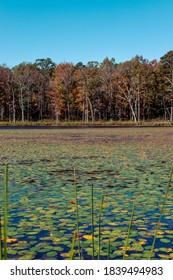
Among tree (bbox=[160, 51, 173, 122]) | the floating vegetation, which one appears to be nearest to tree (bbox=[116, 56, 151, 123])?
tree (bbox=[160, 51, 173, 122])

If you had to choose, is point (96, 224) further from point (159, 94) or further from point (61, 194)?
point (159, 94)

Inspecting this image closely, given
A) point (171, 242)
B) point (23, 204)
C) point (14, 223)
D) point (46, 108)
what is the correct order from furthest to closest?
point (46, 108) < point (23, 204) < point (14, 223) < point (171, 242)

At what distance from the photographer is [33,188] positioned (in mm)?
7070

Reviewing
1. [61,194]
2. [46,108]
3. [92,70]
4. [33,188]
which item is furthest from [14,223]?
[46,108]

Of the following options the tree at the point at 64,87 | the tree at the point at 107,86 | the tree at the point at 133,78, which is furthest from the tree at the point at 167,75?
the tree at the point at 64,87

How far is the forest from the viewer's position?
169 ft

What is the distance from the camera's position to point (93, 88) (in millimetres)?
52125

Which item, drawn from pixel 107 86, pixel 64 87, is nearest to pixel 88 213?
pixel 64 87

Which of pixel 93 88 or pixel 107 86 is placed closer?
pixel 93 88

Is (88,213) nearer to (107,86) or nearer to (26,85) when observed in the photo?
(26,85)

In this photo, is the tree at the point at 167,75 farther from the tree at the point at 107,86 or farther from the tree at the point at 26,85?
the tree at the point at 26,85

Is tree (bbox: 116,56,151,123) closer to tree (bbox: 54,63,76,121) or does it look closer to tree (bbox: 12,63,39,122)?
tree (bbox: 54,63,76,121)
